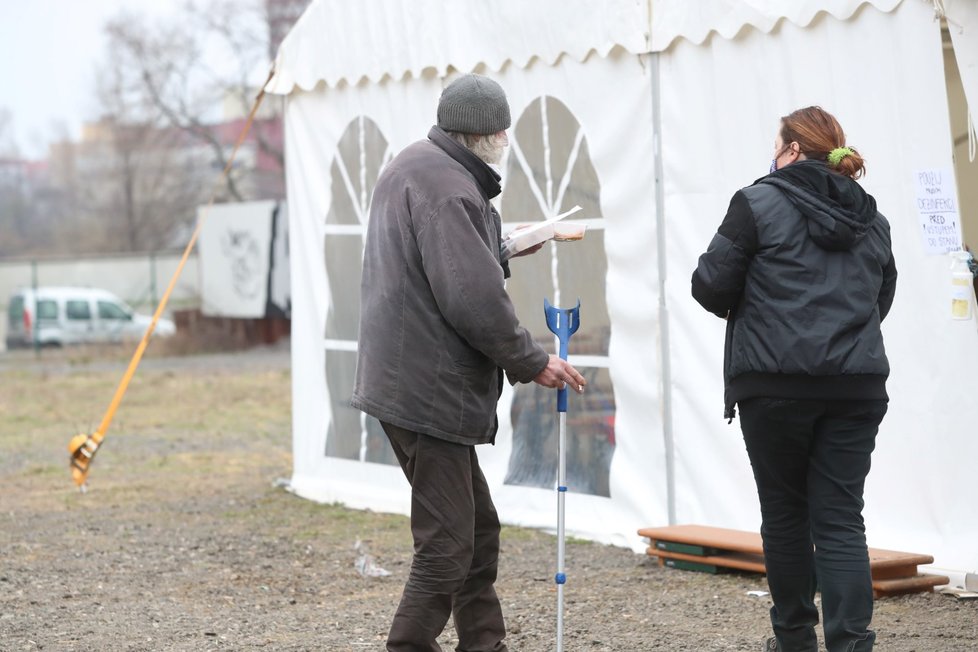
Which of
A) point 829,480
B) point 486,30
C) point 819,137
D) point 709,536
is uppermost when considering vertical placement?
Result: point 486,30

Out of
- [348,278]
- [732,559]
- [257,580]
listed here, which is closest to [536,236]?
[732,559]

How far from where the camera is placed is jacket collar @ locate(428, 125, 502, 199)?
13.3ft

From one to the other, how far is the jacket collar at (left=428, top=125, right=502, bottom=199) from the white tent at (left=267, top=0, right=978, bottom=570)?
211cm

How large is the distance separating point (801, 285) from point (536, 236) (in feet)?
2.61

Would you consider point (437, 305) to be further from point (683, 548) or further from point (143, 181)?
point (143, 181)

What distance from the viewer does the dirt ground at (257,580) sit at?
523 cm

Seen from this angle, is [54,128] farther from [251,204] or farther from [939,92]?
[939,92]

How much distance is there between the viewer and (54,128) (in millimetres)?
57500

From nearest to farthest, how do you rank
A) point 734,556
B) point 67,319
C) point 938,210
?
point 938,210, point 734,556, point 67,319

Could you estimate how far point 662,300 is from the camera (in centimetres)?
664

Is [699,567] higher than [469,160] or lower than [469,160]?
lower

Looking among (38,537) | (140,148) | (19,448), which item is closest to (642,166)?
(38,537)

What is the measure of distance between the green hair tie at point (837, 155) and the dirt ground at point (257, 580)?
1.73 metres

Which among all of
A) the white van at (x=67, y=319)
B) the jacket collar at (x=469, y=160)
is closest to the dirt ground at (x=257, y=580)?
the jacket collar at (x=469, y=160)
